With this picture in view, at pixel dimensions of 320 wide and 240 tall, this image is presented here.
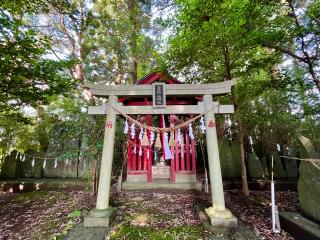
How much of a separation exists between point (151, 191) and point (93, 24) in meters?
9.68

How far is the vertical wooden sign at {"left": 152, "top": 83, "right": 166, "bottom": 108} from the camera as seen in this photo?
5066 millimetres

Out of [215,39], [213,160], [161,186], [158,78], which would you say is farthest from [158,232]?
[158,78]

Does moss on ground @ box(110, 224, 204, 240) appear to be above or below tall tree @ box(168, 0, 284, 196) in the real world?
below

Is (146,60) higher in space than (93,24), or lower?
lower

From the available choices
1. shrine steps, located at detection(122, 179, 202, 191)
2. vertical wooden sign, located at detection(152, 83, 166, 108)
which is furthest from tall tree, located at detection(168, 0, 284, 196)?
vertical wooden sign, located at detection(152, 83, 166, 108)

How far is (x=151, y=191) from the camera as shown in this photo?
6980mm

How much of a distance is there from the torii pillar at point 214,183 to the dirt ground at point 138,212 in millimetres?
400

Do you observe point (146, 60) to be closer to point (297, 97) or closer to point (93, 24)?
point (93, 24)

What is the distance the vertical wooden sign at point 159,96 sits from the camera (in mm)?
5066

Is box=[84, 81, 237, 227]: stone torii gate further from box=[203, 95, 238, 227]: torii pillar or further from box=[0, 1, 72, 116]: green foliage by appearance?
box=[0, 1, 72, 116]: green foliage

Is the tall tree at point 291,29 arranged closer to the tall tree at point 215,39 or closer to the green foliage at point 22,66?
the tall tree at point 215,39

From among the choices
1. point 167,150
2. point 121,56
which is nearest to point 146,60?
point 121,56

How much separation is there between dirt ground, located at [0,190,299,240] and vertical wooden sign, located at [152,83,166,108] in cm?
279

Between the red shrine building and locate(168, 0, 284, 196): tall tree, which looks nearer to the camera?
locate(168, 0, 284, 196): tall tree
